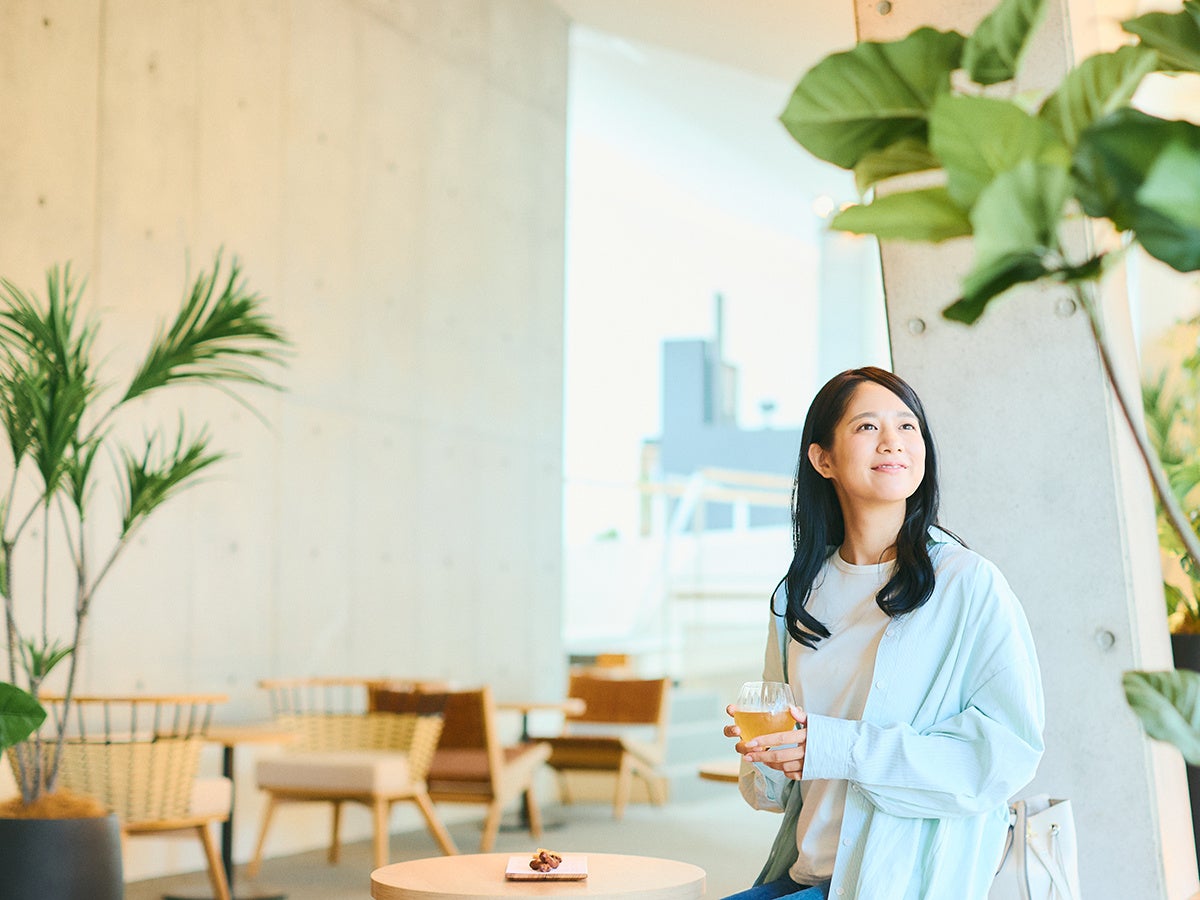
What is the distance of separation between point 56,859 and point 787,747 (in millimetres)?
2366

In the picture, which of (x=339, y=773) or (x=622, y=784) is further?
(x=622, y=784)

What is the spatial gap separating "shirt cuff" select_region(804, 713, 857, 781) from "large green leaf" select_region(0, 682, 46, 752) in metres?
1.84

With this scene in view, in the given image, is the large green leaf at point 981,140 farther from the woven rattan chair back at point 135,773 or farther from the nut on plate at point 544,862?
the woven rattan chair back at point 135,773

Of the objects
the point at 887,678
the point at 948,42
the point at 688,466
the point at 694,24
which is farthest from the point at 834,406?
the point at 688,466

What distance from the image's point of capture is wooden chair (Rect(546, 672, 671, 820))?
784 cm

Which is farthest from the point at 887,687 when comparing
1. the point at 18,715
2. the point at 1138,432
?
the point at 18,715

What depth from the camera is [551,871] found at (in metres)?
2.41

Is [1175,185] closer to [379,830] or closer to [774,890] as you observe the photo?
[774,890]

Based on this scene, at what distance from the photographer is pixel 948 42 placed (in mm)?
856

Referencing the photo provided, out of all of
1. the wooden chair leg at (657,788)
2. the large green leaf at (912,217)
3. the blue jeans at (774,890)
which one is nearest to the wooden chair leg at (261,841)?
the wooden chair leg at (657,788)

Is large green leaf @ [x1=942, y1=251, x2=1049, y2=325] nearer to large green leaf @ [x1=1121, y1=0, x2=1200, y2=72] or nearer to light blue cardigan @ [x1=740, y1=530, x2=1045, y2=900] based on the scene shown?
large green leaf @ [x1=1121, y1=0, x2=1200, y2=72]

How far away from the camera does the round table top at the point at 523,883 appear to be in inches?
89.2

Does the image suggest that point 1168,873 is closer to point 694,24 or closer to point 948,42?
point 948,42

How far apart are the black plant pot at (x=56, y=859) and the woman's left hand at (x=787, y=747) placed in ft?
7.62
